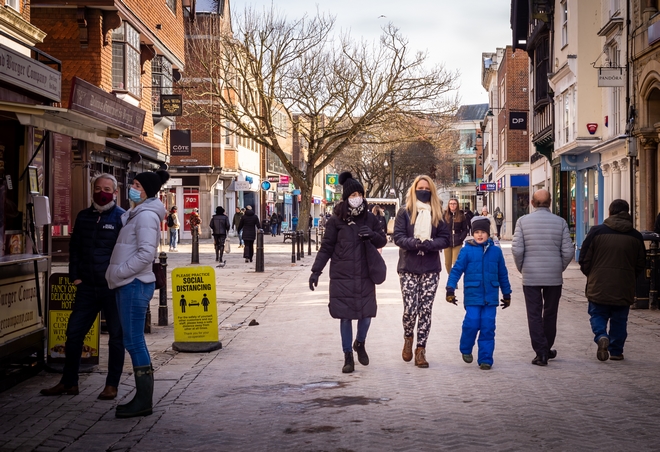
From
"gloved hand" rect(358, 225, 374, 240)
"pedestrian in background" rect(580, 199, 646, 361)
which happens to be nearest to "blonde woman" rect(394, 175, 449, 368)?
"gloved hand" rect(358, 225, 374, 240)

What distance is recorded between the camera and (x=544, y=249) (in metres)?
9.30

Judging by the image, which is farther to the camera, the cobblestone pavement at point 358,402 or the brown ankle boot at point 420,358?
the brown ankle boot at point 420,358

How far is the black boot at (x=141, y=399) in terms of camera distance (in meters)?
6.79

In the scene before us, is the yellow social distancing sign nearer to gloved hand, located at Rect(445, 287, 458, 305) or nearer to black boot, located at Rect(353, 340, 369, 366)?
black boot, located at Rect(353, 340, 369, 366)

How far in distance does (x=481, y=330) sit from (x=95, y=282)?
382cm

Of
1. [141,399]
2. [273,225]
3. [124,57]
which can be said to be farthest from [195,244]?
[273,225]

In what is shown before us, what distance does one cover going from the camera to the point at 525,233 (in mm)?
9398

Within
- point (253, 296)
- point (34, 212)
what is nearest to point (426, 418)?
point (34, 212)

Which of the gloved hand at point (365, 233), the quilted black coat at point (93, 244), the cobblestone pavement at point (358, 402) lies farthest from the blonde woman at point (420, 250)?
the quilted black coat at point (93, 244)

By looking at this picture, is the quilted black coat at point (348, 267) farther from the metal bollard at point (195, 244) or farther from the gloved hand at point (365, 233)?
the metal bollard at point (195, 244)

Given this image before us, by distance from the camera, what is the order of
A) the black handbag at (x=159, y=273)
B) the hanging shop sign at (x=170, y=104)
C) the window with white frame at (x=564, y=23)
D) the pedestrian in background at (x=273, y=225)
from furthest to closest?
the pedestrian in background at (x=273, y=225) → the window with white frame at (x=564, y=23) → the hanging shop sign at (x=170, y=104) → the black handbag at (x=159, y=273)

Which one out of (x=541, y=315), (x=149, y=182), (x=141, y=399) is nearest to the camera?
(x=141, y=399)

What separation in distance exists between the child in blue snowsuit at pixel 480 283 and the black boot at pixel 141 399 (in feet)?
10.7

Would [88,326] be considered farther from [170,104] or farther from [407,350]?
[170,104]
